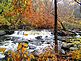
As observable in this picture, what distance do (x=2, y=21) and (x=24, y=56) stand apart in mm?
16078

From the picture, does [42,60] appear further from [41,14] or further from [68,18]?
[68,18]

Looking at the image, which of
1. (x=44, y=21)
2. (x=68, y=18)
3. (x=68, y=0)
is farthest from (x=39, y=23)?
(x=68, y=0)

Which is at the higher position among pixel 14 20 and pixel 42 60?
pixel 42 60

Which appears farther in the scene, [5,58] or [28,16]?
[28,16]

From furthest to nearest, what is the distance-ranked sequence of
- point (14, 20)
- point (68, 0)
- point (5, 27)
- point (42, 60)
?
1. point (68, 0)
2. point (14, 20)
3. point (5, 27)
4. point (42, 60)

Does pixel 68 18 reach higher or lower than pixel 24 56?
lower

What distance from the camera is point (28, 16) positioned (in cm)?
Result: 2072

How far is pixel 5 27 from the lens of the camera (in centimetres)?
1958

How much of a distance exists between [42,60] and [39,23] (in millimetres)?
15581

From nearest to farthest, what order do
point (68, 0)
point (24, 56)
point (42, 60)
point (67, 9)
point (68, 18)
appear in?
point (24, 56)
point (42, 60)
point (68, 18)
point (67, 9)
point (68, 0)

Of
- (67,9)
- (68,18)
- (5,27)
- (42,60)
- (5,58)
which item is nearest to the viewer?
(42,60)

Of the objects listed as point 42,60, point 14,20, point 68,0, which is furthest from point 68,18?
point 42,60

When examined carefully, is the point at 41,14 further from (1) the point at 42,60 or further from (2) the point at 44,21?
(1) the point at 42,60

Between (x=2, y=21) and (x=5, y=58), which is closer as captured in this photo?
(x=5, y=58)
